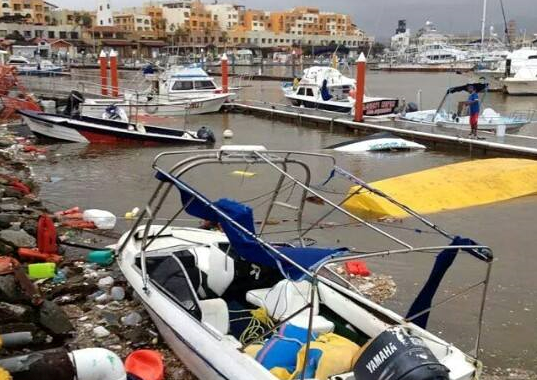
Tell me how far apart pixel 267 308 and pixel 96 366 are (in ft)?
6.02

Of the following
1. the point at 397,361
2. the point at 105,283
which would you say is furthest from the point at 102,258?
the point at 397,361

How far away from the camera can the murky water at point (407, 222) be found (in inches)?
272

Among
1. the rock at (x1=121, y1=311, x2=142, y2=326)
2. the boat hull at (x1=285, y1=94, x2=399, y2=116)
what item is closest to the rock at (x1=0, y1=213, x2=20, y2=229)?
the rock at (x1=121, y1=311, x2=142, y2=326)

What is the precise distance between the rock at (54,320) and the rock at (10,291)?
409mm

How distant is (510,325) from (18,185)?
1062 centimetres

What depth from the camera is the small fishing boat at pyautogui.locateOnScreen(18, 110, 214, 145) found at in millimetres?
19750

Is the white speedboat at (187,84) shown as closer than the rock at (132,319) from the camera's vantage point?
No

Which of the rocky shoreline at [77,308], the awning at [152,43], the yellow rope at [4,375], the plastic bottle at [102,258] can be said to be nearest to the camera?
the yellow rope at [4,375]

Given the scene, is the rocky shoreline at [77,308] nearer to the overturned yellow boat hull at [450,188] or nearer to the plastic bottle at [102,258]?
the plastic bottle at [102,258]

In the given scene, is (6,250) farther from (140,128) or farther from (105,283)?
(140,128)

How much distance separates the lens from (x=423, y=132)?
21281mm

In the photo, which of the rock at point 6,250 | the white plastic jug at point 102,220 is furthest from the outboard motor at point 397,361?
the white plastic jug at point 102,220

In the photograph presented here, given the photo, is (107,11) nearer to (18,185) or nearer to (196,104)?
(196,104)

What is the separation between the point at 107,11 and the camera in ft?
397
